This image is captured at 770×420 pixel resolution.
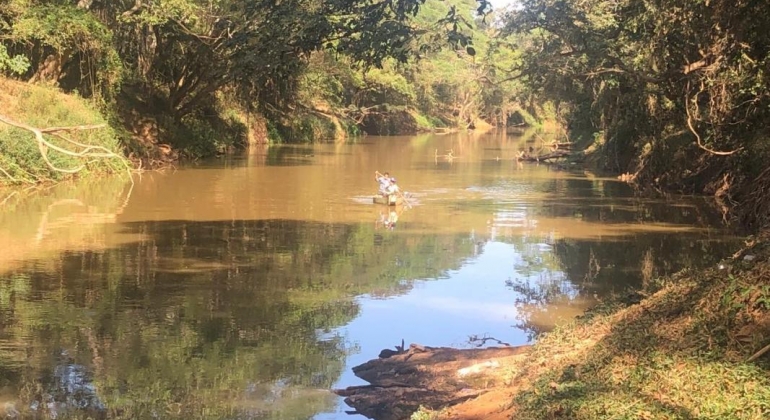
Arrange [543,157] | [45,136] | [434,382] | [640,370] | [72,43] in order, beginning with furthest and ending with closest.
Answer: [543,157]
[72,43]
[45,136]
[434,382]
[640,370]

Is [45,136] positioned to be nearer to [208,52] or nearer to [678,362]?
[208,52]

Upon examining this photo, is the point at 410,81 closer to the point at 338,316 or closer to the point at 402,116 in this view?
the point at 402,116

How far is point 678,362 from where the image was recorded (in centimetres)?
486

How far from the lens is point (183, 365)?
809 cm

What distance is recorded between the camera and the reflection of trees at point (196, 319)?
23.8 feet

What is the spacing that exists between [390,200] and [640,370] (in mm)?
16160

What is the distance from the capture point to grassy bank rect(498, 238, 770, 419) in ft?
14.3

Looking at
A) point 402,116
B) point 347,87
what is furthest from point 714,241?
point 402,116

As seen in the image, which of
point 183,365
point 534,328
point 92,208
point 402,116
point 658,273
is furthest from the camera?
point 402,116

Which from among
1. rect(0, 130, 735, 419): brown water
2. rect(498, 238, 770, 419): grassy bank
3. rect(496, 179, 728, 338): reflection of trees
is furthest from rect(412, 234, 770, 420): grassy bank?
rect(496, 179, 728, 338): reflection of trees

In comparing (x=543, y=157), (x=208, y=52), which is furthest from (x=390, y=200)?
(x=543, y=157)

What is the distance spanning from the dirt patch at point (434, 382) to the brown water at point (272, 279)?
0.32 m

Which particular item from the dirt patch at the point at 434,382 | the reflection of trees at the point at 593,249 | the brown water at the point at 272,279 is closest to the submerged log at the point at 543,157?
the brown water at the point at 272,279

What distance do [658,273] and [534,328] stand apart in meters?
3.92
